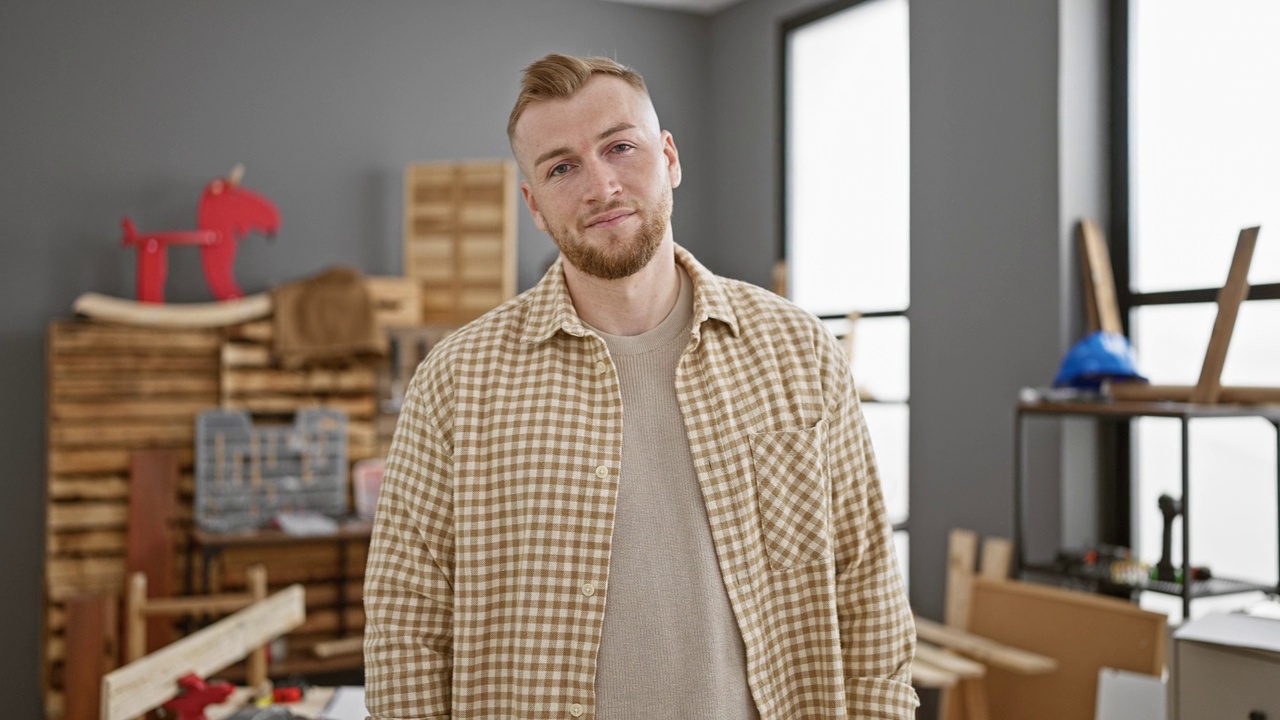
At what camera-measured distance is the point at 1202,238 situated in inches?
137

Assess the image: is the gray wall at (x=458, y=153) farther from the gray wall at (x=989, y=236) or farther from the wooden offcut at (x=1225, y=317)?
the wooden offcut at (x=1225, y=317)

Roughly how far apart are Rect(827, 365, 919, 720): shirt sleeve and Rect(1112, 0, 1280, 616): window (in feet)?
6.82

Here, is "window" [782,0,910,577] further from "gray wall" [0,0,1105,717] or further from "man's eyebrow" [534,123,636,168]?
"man's eyebrow" [534,123,636,168]

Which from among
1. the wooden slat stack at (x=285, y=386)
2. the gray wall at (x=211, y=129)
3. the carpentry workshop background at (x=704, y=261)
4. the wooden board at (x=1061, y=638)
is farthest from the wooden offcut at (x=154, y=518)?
the wooden board at (x=1061, y=638)

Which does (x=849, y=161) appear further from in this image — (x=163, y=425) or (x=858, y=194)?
(x=163, y=425)

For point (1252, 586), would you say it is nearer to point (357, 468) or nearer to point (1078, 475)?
point (1078, 475)

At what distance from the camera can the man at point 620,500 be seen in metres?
1.54

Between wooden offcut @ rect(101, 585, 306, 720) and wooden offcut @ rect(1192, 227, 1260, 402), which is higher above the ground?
wooden offcut @ rect(1192, 227, 1260, 402)

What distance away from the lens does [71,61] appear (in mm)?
4621

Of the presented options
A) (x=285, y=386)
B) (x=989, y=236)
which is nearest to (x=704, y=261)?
(x=989, y=236)

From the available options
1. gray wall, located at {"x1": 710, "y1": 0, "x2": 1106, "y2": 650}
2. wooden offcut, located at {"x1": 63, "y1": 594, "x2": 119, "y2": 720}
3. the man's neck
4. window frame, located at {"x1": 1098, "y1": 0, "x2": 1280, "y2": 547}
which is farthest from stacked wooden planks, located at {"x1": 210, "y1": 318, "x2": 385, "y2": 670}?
the man's neck

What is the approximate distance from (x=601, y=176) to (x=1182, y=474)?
2.01 meters

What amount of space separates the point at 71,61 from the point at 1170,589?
15.3ft

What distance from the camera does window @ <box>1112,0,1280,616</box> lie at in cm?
331
